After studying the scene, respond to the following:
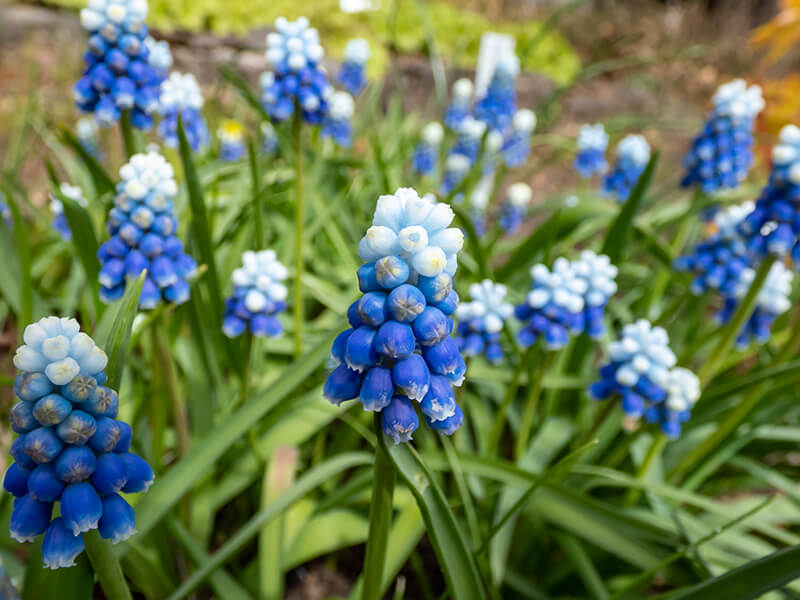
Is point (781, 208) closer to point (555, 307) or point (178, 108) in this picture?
point (555, 307)

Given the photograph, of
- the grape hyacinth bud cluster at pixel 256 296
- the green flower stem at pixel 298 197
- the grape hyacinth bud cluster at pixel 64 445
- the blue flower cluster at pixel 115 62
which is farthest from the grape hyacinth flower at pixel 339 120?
the grape hyacinth bud cluster at pixel 64 445

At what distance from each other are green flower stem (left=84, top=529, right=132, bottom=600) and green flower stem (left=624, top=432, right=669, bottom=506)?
6.49ft

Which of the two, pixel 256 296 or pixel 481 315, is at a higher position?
pixel 481 315

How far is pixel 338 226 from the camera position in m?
3.63

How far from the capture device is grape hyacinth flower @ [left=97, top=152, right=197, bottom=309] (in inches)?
74.1

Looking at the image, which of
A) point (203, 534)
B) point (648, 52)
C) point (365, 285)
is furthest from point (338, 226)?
point (648, 52)

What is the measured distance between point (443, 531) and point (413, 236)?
85 cm

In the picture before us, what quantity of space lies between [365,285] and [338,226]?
2578mm

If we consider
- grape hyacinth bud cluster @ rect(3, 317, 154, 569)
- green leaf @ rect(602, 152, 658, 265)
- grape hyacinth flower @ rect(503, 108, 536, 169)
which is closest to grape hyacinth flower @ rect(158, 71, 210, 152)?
grape hyacinth flower @ rect(503, 108, 536, 169)

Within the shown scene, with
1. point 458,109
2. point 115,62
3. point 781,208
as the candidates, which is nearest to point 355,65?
point 458,109

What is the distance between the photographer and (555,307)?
220cm

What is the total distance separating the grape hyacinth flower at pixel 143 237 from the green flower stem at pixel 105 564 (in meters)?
0.81

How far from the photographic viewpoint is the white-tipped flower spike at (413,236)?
1.03 metres

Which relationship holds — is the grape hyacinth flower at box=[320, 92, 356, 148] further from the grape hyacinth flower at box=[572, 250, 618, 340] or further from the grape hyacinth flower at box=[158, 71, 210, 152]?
the grape hyacinth flower at box=[572, 250, 618, 340]
